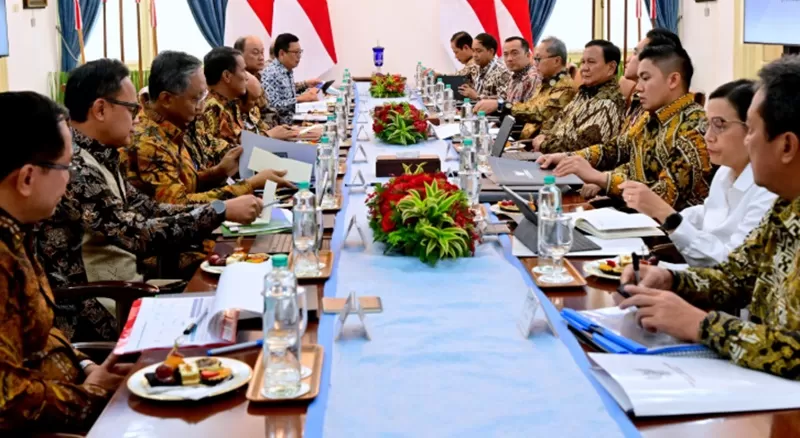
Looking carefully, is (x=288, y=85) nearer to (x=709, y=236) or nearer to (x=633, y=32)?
(x=633, y=32)

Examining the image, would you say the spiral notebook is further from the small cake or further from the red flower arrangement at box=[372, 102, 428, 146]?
the red flower arrangement at box=[372, 102, 428, 146]

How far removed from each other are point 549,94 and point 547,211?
374 centimetres

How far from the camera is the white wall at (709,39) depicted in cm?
838

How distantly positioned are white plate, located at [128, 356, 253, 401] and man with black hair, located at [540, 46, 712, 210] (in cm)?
192

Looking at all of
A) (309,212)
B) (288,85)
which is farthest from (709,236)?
(288,85)

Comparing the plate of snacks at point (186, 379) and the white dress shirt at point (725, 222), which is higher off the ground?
the white dress shirt at point (725, 222)

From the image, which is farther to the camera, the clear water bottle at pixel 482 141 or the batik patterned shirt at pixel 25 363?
the clear water bottle at pixel 482 141

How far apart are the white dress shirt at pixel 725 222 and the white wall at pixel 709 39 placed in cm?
A: 601

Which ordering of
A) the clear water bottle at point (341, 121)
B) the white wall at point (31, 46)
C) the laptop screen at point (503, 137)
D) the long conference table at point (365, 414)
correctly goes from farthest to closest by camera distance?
1. the white wall at point (31, 46)
2. the clear water bottle at point (341, 121)
3. the laptop screen at point (503, 137)
4. the long conference table at point (365, 414)

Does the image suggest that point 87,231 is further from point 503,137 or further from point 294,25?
point 294,25

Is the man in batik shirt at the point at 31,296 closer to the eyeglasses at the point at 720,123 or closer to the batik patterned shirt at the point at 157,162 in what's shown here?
the batik patterned shirt at the point at 157,162

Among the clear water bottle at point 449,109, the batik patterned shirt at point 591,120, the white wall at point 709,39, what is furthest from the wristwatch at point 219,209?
the white wall at point 709,39

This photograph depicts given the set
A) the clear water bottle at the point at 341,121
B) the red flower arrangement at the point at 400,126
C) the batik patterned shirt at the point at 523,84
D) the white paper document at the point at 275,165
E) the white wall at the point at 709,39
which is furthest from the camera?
the white wall at the point at 709,39

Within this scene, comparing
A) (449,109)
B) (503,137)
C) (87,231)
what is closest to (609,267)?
(87,231)
